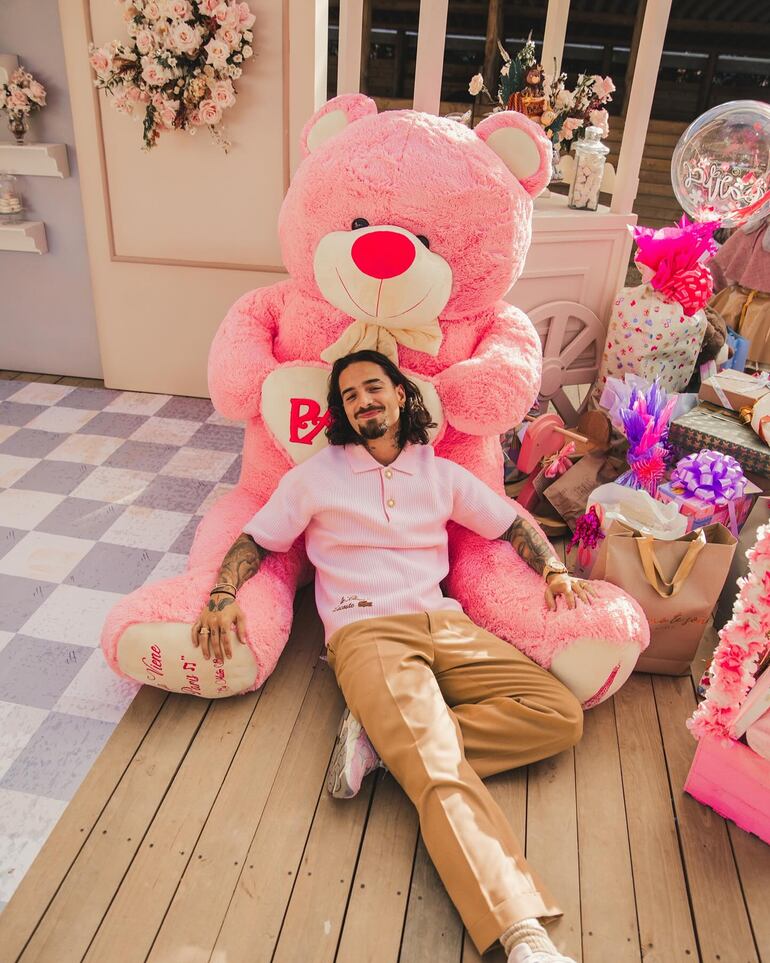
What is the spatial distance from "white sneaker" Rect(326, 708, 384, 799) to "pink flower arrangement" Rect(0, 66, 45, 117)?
2.52 metres

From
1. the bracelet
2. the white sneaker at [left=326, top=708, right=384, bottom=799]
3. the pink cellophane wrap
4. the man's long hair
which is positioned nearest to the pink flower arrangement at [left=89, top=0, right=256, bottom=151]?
the man's long hair

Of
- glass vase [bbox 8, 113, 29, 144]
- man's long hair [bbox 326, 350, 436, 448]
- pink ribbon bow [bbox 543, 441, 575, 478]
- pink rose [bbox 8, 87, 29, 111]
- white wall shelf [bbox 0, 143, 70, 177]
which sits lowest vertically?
pink ribbon bow [bbox 543, 441, 575, 478]

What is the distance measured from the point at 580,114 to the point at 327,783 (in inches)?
91.4

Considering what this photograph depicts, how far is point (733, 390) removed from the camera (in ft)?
7.93

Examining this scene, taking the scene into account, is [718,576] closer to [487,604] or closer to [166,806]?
[487,604]

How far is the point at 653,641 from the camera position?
6.06 feet

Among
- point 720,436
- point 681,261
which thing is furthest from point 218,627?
point 681,261

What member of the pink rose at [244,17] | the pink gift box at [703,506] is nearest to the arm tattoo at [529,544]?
the pink gift box at [703,506]

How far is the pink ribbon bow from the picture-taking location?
2.37m

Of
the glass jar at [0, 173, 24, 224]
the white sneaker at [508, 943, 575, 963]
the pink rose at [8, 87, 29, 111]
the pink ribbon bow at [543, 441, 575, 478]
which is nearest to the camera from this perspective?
the white sneaker at [508, 943, 575, 963]

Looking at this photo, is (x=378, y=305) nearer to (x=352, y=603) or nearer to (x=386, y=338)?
(x=386, y=338)

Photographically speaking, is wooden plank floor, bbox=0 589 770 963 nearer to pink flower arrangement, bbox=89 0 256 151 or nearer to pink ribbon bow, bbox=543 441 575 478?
pink ribbon bow, bbox=543 441 575 478

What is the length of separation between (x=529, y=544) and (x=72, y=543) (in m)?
1.35

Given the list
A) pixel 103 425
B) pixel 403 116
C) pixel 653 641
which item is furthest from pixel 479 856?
pixel 103 425
